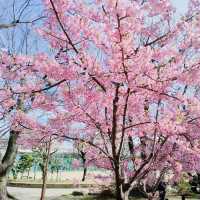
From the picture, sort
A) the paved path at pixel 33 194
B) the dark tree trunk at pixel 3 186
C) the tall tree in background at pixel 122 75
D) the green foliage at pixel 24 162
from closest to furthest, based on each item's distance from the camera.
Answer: the tall tree in background at pixel 122 75
the dark tree trunk at pixel 3 186
the paved path at pixel 33 194
the green foliage at pixel 24 162

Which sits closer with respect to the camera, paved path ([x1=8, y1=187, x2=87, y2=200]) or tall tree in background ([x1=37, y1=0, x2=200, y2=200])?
tall tree in background ([x1=37, y1=0, x2=200, y2=200])

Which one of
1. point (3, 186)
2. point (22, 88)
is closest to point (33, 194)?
point (3, 186)

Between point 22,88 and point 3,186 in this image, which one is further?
point 3,186

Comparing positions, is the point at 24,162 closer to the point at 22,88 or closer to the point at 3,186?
the point at 3,186

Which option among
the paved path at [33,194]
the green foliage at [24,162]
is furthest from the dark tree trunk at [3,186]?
the green foliage at [24,162]

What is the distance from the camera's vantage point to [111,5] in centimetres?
502

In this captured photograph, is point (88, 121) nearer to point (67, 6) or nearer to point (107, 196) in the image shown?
point (67, 6)

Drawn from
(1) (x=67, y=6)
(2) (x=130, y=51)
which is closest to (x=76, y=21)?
(1) (x=67, y=6)

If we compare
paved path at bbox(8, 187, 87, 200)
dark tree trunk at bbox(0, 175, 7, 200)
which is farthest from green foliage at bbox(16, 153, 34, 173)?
dark tree trunk at bbox(0, 175, 7, 200)

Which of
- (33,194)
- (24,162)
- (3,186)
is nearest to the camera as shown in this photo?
(3,186)

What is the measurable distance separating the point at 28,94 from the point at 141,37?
2.21m

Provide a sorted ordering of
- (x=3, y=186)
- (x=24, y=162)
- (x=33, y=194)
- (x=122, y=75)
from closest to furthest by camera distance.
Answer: (x=122, y=75) → (x=3, y=186) → (x=33, y=194) → (x=24, y=162)

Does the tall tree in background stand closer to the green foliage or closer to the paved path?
the paved path

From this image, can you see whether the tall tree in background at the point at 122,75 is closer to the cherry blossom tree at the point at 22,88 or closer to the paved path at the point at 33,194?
the cherry blossom tree at the point at 22,88
